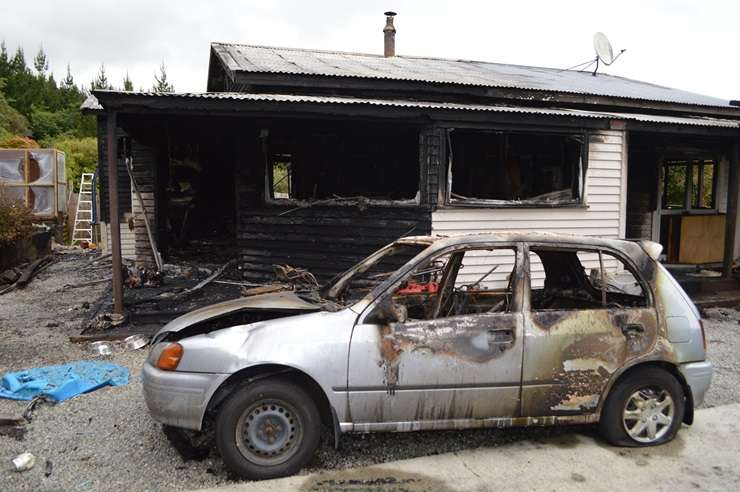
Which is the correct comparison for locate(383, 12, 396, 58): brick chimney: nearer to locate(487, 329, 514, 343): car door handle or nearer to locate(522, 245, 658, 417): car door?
locate(522, 245, 658, 417): car door

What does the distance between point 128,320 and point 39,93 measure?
34.2m

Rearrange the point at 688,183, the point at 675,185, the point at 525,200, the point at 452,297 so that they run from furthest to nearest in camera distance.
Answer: the point at 675,185, the point at 688,183, the point at 525,200, the point at 452,297

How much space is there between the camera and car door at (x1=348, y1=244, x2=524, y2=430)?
11.2 feet

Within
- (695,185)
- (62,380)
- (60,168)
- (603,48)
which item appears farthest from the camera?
(60,168)

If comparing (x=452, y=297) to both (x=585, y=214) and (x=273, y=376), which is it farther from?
(x=585, y=214)

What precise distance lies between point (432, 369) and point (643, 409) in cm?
156

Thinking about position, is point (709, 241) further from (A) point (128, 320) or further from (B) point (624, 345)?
(A) point (128, 320)

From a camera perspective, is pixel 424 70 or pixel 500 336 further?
pixel 424 70

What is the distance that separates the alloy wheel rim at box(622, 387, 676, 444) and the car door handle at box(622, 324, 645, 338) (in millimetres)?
389

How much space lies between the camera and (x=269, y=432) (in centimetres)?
334

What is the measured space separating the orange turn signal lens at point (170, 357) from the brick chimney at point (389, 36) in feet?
35.1

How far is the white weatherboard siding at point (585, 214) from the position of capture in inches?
330

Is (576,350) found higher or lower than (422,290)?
lower

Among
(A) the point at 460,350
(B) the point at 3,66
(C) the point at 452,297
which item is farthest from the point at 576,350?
(B) the point at 3,66
